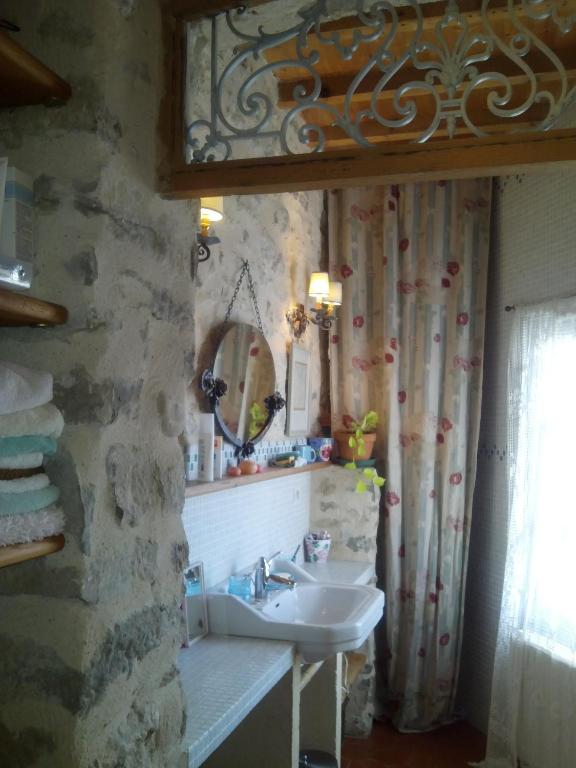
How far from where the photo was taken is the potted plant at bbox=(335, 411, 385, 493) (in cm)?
336

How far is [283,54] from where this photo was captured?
9.25 ft

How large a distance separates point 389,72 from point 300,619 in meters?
2.00

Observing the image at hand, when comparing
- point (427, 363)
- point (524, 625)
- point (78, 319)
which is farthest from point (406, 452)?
point (78, 319)

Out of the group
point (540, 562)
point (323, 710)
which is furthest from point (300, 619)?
point (540, 562)

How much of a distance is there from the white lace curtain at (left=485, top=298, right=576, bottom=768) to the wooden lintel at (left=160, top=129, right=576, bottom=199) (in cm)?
192

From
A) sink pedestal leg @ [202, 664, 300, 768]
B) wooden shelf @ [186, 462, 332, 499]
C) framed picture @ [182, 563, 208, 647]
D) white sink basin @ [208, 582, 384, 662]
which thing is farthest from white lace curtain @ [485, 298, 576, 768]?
framed picture @ [182, 563, 208, 647]

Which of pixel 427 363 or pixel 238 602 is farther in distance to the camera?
pixel 427 363

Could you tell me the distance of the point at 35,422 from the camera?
97cm

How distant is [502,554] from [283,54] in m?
2.66

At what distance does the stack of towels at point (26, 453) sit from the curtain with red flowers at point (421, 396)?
2642 mm

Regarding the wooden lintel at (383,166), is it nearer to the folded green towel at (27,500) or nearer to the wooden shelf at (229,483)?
the folded green towel at (27,500)

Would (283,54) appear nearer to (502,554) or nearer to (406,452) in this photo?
(406,452)

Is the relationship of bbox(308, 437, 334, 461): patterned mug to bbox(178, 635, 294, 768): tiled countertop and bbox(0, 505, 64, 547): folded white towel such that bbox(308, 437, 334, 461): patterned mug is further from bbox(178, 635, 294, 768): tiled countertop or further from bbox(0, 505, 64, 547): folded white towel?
bbox(0, 505, 64, 547): folded white towel

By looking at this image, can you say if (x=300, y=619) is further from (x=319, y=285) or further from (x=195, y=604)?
(x=319, y=285)
